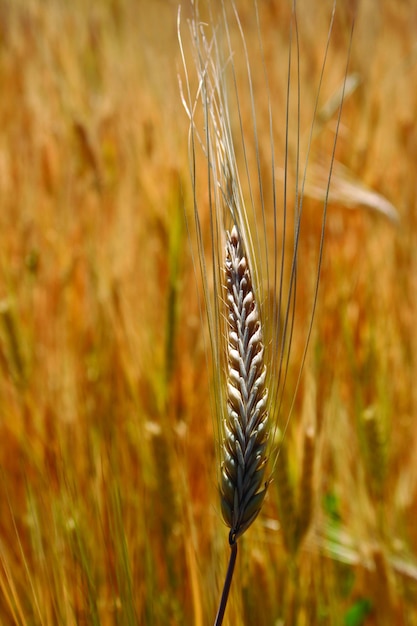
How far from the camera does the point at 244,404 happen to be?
0.32m

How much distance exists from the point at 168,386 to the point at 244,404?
0.46 m

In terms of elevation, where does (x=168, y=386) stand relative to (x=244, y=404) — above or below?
below

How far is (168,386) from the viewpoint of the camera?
0.78m

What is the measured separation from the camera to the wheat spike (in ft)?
1.05

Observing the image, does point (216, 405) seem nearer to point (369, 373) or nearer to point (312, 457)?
point (312, 457)

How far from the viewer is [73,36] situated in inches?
72.5

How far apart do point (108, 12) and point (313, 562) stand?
5.72 feet

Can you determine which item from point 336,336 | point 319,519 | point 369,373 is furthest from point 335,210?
point 319,519

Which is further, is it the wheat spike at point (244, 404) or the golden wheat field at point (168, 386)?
the golden wheat field at point (168, 386)

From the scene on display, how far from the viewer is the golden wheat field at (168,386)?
506 millimetres

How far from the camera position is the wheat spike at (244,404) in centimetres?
32

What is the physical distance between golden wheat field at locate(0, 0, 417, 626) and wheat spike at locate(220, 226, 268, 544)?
0.10 metres

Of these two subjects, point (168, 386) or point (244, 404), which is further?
point (168, 386)

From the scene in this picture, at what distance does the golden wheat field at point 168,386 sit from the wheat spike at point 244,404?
0.10 meters
